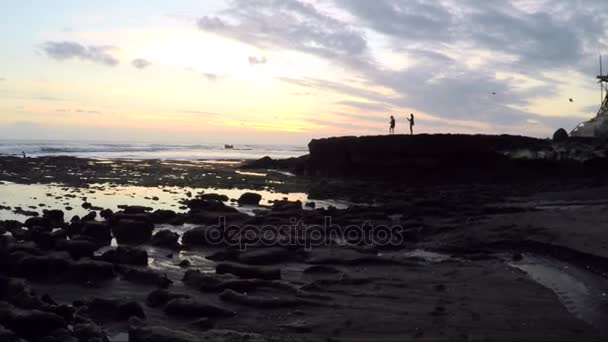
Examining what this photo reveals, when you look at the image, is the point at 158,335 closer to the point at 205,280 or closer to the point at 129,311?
the point at 129,311

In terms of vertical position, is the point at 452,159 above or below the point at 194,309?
above

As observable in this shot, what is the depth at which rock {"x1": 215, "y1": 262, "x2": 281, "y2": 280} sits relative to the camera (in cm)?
1057

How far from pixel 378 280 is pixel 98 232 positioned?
25.2 feet

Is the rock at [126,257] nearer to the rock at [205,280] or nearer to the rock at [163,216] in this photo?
the rock at [205,280]

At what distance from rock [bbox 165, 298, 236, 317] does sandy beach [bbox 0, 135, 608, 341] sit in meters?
0.02

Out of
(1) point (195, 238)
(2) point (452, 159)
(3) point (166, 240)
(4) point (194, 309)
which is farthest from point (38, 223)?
(2) point (452, 159)

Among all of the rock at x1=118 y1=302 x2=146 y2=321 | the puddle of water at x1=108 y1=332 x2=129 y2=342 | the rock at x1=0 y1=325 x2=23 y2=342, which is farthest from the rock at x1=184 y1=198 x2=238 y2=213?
the rock at x1=0 y1=325 x2=23 y2=342

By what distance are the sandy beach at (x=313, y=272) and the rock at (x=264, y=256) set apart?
33 millimetres

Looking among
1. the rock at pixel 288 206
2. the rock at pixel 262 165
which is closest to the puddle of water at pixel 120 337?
the rock at pixel 288 206

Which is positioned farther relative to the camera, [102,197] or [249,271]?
[102,197]

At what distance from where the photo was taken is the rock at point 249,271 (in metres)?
10.6

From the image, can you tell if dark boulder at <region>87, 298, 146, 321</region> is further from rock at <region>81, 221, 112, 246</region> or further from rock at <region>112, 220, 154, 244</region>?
rock at <region>112, 220, 154, 244</region>

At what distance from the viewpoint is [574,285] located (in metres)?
9.92

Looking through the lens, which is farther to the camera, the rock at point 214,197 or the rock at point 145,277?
the rock at point 214,197
